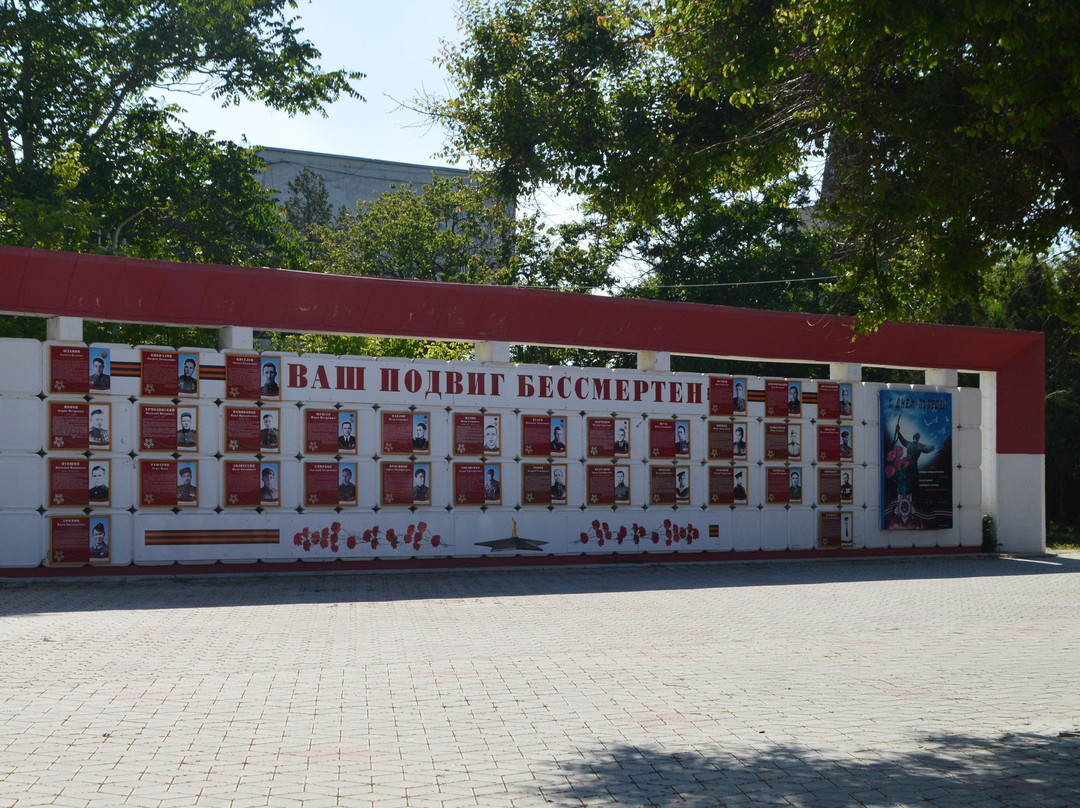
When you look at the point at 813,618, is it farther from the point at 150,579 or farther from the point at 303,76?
the point at 303,76

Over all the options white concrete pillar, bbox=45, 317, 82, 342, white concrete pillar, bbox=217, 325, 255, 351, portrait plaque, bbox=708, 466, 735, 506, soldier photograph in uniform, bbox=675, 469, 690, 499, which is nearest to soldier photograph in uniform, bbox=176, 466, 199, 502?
white concrete pillar, bbox=217, 325, 255, 351

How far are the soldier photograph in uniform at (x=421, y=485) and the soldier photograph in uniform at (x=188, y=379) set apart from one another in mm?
3286

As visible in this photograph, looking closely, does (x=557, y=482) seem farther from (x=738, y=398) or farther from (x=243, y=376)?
(x=243, y=376)

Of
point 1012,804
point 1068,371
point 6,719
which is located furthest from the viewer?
point 1068,371

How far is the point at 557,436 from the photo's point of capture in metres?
16.9

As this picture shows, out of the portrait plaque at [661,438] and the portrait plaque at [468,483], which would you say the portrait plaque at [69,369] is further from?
the portrait plaque at [661,438]

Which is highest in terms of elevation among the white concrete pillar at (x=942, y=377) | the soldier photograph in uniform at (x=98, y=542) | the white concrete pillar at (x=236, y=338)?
the white concrete pillar at (x=236, y=338)

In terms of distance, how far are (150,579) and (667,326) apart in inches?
341

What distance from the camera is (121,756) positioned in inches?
222

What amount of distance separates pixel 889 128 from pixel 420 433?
9123 millimetres

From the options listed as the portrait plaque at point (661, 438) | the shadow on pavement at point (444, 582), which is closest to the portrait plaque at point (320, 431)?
the shadow on pavement at point (444, 582)

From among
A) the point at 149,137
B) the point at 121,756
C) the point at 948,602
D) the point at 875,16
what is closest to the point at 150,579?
the point at 121,756

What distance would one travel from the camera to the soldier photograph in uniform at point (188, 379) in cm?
1449

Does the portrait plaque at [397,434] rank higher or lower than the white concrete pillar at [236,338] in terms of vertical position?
lower
